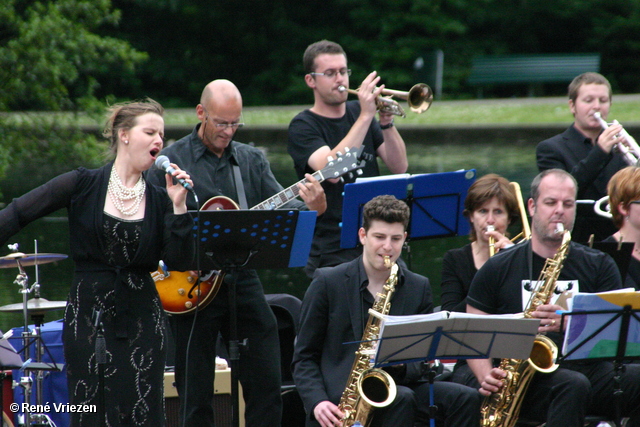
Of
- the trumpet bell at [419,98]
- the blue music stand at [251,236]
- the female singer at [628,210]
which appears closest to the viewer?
the blue music stand at [251,236]

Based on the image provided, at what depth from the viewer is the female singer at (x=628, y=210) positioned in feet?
15.5

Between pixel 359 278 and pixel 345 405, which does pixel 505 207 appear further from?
pixel 345 405

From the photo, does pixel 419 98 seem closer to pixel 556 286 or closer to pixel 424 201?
pixel 424 201

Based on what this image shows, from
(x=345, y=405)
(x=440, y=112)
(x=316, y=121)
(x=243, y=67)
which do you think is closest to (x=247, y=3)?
(x=243, y=67)

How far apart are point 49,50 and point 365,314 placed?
7204 mm

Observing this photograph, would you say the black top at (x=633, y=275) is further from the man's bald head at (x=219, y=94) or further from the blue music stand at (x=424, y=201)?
the man's bald head at (x=219, y=94)

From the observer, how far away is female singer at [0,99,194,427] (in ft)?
12.1

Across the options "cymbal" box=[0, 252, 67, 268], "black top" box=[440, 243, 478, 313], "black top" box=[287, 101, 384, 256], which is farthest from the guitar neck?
"cymbal" box=[0, 252, 67, 268]

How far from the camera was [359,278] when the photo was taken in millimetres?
4328

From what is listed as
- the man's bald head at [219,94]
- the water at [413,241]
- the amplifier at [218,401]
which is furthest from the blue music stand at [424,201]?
the amplifier at [218,401]

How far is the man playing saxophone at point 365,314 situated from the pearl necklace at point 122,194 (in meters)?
0.99

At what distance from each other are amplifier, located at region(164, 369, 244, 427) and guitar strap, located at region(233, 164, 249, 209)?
1.04 m

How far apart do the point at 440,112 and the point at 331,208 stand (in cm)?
1547

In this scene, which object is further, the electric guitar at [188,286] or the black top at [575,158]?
the black top at [575,158]
